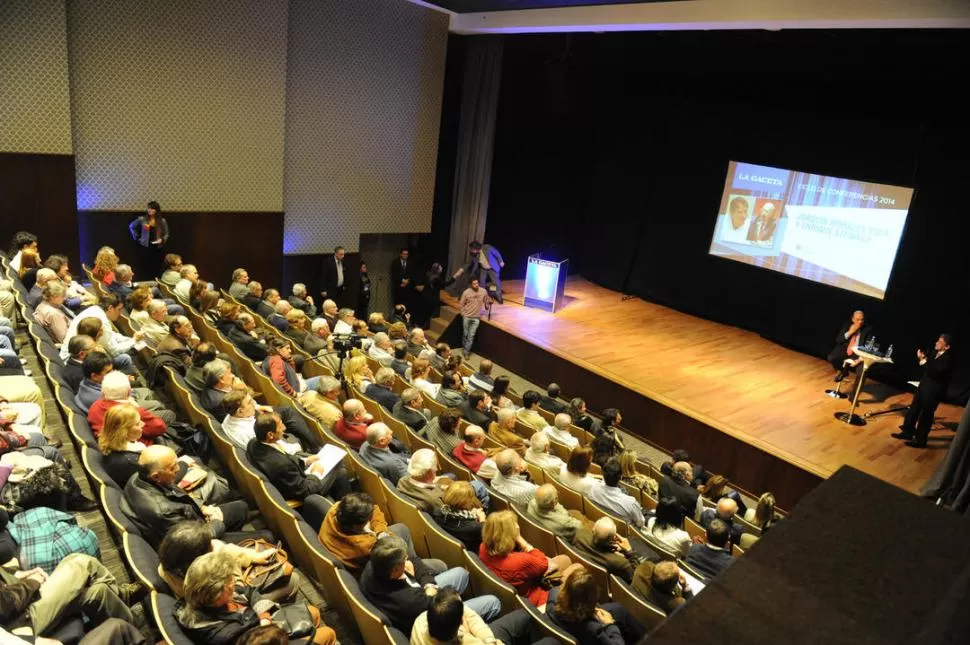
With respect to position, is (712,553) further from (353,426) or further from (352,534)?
(353,426)

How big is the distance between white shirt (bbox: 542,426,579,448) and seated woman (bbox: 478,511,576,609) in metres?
2.23

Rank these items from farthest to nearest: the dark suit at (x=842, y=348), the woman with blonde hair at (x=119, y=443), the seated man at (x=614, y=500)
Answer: the dark suit at (x=842, y=348) < the seated man at (x=614, y=500) < the woman with blonde hair at (x=119, y=443)

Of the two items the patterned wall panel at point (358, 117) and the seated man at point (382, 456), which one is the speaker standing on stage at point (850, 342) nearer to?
the seated man at point (382, 456)

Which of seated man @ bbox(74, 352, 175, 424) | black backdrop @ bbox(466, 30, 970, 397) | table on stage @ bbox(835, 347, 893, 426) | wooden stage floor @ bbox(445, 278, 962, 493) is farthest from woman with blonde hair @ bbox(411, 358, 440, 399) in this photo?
black backdrop @ bbox(466, 30, 970, 397)

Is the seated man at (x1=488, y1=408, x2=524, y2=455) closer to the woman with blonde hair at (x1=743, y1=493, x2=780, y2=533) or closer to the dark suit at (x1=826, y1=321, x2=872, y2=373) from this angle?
the woman with blonde hair at (x1=743, y1=493, x2=780, y2=533)

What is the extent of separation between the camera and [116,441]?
3.26 metres

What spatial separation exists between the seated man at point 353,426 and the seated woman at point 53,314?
88.5 inches

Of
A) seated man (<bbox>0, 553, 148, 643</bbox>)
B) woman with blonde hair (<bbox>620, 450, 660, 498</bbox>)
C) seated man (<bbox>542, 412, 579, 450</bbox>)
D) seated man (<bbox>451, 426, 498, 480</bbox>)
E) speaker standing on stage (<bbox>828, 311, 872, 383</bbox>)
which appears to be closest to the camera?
seated man (<bbox>0, 553, 148, 643</bbox>)

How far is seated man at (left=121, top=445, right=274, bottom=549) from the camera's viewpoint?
290cm

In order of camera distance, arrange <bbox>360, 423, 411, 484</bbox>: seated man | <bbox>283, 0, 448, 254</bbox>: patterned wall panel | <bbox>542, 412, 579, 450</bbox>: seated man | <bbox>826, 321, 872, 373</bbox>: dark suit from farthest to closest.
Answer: <bbox>283, 0, 448, 254</bbox>: patterned wall panel < <bbox>826, 321, 872, 373</bbox>: dark suit < <bbox>542, 412, 579, 450</bbox>: seated man < <bbox>360, 423, 411, 484</bbox>: seated man

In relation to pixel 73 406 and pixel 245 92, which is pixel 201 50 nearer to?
pixel 245 92

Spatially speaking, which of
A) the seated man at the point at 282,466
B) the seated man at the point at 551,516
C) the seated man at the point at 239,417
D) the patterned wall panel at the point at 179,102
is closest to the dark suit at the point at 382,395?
the seated man at the point at 239,417

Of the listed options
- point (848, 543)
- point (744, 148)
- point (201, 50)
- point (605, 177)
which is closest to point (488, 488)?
point (848, 543)

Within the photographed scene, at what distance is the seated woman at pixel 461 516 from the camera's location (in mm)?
3562
